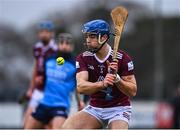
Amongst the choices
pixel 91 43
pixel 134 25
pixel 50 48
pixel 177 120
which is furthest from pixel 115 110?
pixel 134 25

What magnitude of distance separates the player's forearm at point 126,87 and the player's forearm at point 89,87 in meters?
0.24

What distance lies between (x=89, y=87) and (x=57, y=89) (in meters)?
3.39

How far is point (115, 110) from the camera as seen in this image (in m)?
9.39

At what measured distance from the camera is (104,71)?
9.24 m

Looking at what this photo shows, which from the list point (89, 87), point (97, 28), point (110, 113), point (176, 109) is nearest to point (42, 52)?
point (110, 113)

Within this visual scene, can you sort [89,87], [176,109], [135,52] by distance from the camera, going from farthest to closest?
1. [135,52]
2. [176,109]
3. [89,87]

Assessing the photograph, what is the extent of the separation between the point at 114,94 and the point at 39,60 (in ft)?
13.2

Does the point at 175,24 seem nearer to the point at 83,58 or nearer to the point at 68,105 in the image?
the point at 68,105

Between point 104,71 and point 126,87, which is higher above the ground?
point 104,71

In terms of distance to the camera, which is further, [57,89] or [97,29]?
[57,89]

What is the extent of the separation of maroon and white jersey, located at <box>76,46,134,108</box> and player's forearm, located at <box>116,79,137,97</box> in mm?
183

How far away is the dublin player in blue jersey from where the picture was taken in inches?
475

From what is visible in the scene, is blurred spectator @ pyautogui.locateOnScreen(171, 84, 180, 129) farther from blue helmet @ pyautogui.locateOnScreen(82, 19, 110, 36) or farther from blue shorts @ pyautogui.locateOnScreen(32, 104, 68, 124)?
blue helmet @ pyautogui.locateOnScreen(82, 19, 110, 36)

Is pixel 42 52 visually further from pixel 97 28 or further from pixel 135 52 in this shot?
pixel 135 52
